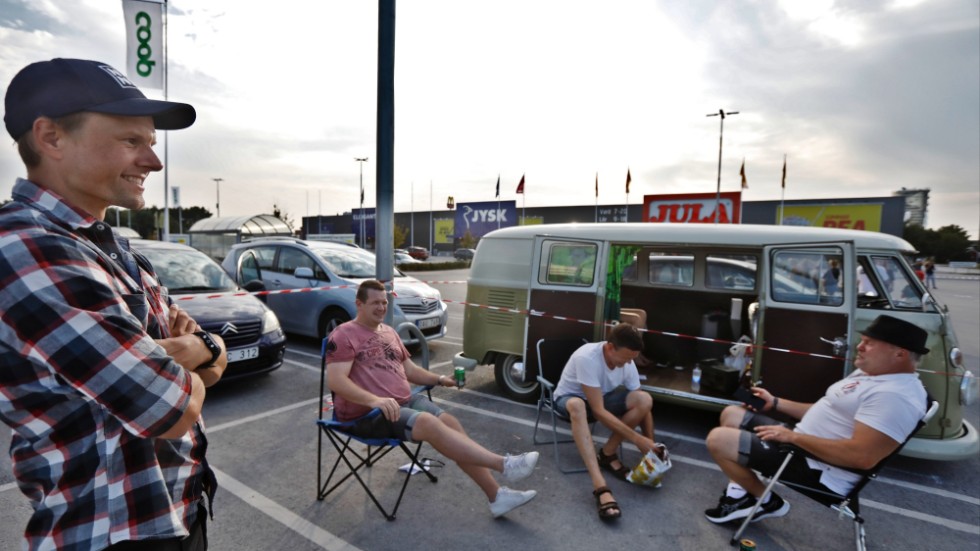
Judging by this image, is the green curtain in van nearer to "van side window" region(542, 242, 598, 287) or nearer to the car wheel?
"van side window" region(542, 242, 598, 287)

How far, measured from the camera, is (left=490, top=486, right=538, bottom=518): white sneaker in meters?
3.24

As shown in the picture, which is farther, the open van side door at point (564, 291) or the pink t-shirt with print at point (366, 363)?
the open van side door at point (564, 291)

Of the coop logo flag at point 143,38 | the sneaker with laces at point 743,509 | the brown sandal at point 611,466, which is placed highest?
the coop logo flag at point 143,38

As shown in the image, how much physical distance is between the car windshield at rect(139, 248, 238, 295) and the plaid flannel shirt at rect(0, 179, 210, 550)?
532 cm

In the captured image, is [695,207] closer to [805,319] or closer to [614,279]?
[614,279]

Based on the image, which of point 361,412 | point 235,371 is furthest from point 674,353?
point 235,371

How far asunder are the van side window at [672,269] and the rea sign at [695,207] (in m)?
7.15

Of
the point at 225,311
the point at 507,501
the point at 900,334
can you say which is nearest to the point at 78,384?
the point at 507,501

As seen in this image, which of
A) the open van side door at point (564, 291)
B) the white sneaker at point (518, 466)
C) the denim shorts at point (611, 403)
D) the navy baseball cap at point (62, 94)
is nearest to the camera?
the navy baseball cap at point (62, 94)

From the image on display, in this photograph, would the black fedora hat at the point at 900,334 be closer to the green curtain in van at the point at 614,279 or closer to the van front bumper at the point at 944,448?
the van front bumper at the point at 944,448

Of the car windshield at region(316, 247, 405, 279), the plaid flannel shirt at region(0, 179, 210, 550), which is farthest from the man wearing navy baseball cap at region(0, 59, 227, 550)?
the car windshield at region(316, 247, 405, 279)

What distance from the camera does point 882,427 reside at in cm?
278

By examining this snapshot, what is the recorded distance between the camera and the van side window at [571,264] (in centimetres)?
540

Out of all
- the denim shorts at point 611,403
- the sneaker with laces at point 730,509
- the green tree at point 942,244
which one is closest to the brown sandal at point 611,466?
the denim shorts at point 611,403
